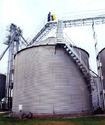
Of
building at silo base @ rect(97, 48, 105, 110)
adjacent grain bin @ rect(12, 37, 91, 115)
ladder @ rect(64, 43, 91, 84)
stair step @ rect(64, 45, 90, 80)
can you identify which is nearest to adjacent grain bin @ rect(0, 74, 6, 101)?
adjacent grain bin @ rect(12, 37, 91, 115)

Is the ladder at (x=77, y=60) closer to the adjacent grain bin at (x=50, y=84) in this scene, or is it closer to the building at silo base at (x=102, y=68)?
the adjacent grain bin at (x=50, y=84)

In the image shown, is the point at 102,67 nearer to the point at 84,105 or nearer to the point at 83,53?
the point at 83,53

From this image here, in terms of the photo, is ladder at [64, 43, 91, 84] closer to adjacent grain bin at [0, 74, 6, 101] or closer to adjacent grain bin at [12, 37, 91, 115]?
adjacent grain bin at [12, 37, 91, 115]

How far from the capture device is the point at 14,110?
1050 inches

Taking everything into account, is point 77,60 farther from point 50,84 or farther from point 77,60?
point 50,84

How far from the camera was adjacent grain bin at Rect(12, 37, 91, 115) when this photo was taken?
23750 millimetres

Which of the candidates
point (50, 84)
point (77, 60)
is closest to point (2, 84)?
point (50, 84)

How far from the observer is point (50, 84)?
2417 cm

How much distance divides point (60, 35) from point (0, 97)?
2362 centimetres

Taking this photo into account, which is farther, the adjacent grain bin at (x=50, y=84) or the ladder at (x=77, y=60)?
the ladder at (x=77, y=60)

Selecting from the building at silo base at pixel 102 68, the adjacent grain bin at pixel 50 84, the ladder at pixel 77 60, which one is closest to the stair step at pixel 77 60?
the ladder at pixel 77 60

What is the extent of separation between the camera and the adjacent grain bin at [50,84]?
23.8 metres

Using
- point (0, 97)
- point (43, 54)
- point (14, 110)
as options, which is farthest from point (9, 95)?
point (43, 54)

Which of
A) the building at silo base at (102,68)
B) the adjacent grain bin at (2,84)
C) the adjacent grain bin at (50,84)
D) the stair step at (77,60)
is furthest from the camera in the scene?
the adjacent grain bin at (2,84)
